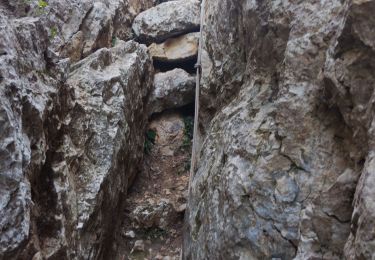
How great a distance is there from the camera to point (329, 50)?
3570 mm

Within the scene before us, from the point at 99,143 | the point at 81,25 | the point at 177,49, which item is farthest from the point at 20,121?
the point at 177,49

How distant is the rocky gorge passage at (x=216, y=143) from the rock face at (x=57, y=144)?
2 centimetres

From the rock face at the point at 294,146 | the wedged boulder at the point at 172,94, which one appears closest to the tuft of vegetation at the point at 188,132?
the wedged boulder at the point at 172,94

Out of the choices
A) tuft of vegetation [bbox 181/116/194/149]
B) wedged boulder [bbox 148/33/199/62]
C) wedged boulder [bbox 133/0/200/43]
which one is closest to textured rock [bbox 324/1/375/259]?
tuft of vegetation [bbox 181/116/194/149]

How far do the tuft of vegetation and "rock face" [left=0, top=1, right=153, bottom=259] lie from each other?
1580 millimetres

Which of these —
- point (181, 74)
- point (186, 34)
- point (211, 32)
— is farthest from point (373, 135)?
point (186, 34)

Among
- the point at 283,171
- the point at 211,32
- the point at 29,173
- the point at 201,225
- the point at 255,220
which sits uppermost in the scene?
the point at 211,32

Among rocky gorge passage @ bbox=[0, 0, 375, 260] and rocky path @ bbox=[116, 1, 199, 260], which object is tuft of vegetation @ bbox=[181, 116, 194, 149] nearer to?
rocky path @ bbox=[116, 1, 199, 260]

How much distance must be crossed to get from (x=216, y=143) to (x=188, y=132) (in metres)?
3.77

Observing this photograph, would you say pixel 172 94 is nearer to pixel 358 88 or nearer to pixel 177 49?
pixel 177 49

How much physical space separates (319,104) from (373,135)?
103cm

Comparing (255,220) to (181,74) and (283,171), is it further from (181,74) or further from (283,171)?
(181,74)

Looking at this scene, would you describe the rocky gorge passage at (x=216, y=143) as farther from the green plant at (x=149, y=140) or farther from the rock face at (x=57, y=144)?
the green plant at (x=149, y=140)

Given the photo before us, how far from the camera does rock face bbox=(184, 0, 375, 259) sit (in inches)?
124
